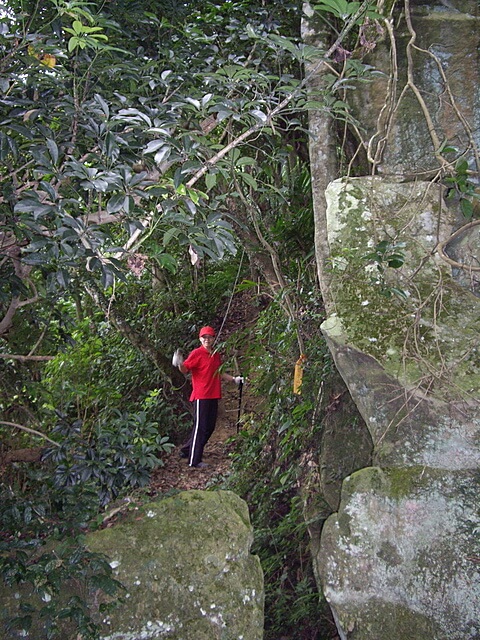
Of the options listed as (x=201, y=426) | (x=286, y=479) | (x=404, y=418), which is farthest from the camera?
(x=201, y=426)

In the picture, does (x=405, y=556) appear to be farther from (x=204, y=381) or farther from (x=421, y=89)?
(x=204, y=381)

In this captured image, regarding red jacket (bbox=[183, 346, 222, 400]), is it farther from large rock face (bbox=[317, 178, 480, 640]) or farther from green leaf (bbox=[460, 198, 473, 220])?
green leaf (bbox=[460, 198, 473, 220])

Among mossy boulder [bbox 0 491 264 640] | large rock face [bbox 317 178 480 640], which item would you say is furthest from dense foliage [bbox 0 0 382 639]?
large rock face [bbox 317 178 480 640]

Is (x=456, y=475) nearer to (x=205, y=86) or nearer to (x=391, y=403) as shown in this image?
(x=391, y=403)

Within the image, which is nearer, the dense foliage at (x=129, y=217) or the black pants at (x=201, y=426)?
the dense foliage at (x=129, y=217)

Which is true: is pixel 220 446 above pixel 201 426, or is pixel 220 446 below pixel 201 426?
below

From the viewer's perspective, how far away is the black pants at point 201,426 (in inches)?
234

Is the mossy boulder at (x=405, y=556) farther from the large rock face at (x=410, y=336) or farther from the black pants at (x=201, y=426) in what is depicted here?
the black pants at (x=201, y=426)

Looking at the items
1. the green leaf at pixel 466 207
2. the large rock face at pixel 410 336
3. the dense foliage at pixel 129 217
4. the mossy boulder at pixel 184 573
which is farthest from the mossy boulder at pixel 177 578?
the green leaf at pixel 466 207

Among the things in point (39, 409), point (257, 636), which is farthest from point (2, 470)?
point (257, 636)

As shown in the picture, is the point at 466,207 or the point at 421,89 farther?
the point at 421,89

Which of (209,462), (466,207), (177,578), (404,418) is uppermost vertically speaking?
(466,207)

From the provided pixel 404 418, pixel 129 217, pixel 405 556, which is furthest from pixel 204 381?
pixel 129 217

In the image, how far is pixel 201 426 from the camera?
5965 millimetres
